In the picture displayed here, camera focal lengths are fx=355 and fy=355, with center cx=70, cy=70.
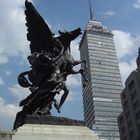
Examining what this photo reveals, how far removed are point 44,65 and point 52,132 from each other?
3431 millimetres

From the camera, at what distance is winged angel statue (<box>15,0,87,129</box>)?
49.2ft

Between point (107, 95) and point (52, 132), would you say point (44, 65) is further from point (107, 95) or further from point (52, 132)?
point (107, 95)

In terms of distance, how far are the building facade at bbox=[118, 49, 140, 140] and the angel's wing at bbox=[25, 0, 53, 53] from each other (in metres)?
78.5

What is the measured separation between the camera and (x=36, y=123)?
44.8 ft

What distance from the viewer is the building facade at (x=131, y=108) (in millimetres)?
97125

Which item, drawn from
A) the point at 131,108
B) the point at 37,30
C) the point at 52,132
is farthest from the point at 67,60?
the point at 131,108

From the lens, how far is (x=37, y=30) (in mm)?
17094

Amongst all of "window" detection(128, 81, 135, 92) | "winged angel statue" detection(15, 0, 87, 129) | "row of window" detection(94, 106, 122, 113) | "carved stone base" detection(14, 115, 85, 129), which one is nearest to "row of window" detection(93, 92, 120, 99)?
"row of window" detection(94, 106, 122, 113)

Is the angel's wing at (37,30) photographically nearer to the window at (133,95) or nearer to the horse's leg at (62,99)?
the horse's leg at (62,99)

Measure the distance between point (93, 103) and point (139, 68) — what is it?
93.5m

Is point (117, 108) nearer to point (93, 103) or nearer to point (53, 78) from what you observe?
point (93, 103)

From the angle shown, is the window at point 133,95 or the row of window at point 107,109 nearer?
the window at point 133,95

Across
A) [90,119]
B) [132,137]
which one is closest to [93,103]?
[90,119]

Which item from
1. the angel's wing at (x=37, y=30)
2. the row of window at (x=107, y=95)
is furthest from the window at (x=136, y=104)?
the row of window at (x=107, y=95)
